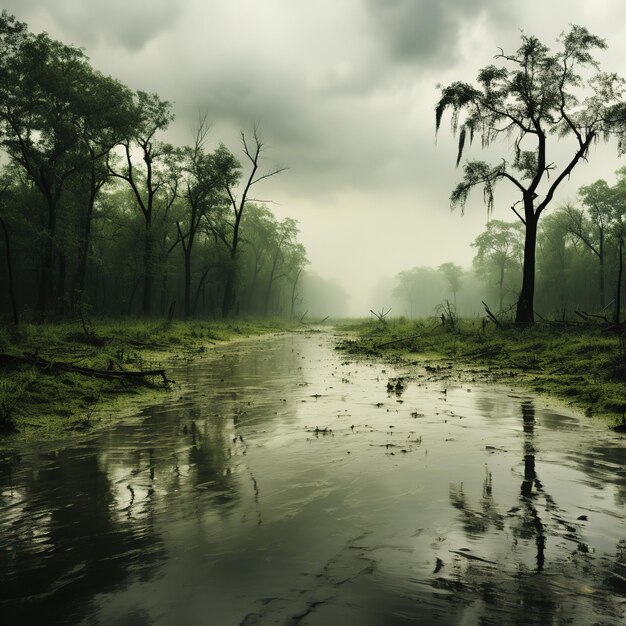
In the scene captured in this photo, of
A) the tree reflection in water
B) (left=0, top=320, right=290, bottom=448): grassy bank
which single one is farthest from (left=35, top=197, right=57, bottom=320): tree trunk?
the tree reflection in water

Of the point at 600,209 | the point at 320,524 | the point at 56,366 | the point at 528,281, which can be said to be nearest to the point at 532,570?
the point at 320,524

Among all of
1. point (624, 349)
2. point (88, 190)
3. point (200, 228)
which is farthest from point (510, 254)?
point (624, 349)

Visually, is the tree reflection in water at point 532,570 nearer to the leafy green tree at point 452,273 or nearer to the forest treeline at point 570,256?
the forest treeline at point 570,256

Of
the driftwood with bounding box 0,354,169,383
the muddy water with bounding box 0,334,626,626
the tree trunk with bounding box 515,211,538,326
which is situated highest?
the tree trunk with bounding box 515,211,538,326

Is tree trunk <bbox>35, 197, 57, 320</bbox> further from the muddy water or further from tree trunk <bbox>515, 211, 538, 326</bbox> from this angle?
tree trunk <bbox>515, 211, 538, 326</bbox>

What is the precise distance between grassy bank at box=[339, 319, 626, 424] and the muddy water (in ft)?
5.50

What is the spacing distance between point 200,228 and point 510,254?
4936 cm

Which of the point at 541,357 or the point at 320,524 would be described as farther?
the point at 541,357

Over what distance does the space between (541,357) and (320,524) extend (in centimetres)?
1004

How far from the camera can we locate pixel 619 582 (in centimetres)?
217

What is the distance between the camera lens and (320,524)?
2910 millimetres

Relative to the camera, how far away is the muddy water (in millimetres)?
2029

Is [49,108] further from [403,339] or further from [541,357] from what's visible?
[541,357]

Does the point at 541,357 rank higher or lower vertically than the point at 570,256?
lower
